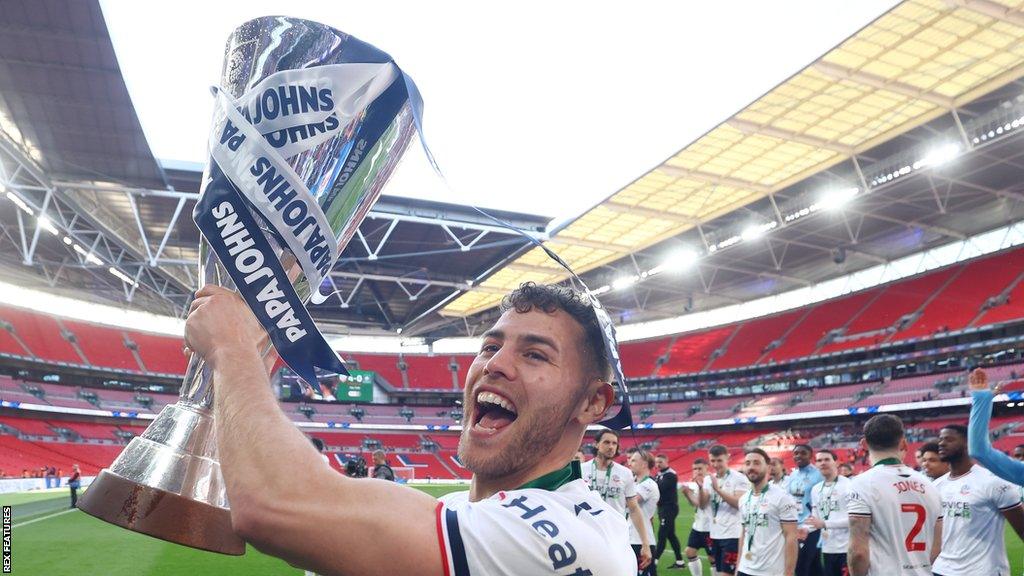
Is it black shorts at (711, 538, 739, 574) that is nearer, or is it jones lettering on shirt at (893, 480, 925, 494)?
jones lettering on shirt at (893, 480, 925, 494)

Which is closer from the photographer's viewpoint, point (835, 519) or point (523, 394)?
point (523, 394)

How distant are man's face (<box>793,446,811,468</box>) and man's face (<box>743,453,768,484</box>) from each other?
9.04 feet

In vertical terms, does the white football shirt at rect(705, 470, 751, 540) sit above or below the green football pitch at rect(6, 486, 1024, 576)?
below

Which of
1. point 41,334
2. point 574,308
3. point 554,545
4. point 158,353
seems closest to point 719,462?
point 574,308

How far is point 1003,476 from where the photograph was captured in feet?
15.4

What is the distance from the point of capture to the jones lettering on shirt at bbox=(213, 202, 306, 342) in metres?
1.40

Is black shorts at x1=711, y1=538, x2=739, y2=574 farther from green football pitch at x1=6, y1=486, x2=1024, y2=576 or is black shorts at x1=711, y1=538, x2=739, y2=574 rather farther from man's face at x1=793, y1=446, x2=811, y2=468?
green football pitch at x1=6, y1=486, x2=1024, y2=576

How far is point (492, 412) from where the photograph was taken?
1718 mm

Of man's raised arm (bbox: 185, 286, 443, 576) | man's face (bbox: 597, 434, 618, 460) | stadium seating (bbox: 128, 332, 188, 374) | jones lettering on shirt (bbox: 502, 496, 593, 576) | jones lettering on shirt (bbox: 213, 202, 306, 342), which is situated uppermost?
stadium seating (bbox: 128, 332, 188, 374)

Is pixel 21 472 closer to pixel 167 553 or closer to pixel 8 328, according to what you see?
pixel 8 328

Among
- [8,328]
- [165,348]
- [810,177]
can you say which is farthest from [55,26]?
[165,348]

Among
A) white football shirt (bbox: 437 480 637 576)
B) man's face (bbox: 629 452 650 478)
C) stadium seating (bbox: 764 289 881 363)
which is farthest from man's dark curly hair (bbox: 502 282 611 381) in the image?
stadium seating (bbox: 764 289 881 363)

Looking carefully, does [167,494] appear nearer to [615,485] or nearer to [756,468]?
[756,468]

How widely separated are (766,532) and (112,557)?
1038 centimetres
